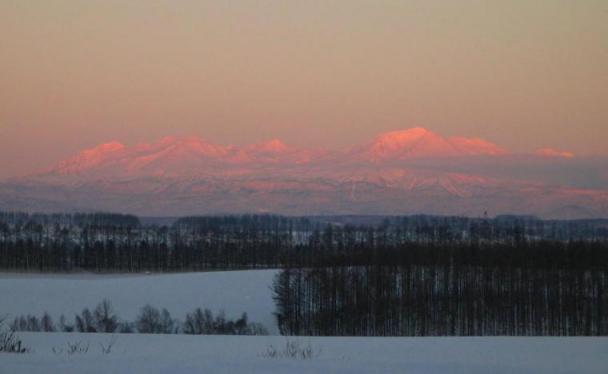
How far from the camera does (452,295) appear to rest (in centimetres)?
5288

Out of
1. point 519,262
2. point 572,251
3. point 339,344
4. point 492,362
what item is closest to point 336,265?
point 519,262

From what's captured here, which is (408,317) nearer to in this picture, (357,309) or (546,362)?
(357,309)

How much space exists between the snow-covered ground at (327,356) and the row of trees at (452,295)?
88.2ft

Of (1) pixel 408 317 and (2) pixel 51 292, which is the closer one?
(1) pixel 408 317

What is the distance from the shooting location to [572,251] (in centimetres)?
5769

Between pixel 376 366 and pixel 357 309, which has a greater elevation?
pixel 376 366

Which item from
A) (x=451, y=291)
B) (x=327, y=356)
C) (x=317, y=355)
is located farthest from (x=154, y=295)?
(x=327, y=356)

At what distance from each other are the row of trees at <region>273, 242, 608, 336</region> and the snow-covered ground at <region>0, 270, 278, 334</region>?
2.03 metres

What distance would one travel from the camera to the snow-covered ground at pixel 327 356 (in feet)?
41.2

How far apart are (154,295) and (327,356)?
43.2 meters

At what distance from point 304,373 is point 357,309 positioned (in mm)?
38249

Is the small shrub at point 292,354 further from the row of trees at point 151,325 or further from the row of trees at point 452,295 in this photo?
the row of trees at point 452,295

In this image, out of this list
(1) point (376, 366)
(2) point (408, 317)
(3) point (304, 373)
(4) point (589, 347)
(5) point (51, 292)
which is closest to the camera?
(3) point (304, 373)

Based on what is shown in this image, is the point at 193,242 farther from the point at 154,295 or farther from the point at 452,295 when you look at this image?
the point at 452,295
